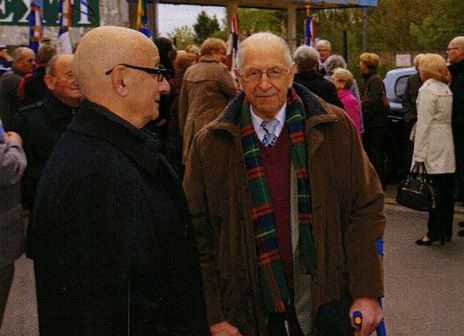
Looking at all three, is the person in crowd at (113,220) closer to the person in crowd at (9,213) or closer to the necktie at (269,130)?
the necktie at (269,130)

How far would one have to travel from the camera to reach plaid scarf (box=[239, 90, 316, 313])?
3088 mm

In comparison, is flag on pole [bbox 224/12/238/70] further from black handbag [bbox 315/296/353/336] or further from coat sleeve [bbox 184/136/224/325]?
black handbag [bbox 315/296/353/336]

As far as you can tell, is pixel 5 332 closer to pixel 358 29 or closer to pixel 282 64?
pixel 282 64

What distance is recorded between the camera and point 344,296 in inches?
126

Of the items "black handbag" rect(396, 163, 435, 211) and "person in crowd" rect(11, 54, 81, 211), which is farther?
"black handbag" rect(396, 163, 435, 211)

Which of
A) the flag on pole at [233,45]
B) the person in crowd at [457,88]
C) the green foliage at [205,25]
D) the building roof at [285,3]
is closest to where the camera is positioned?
the person in crowd at [457,88]

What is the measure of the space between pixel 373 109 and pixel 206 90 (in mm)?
4244

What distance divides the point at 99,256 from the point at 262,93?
129 centimetres

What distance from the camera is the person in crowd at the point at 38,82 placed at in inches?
284

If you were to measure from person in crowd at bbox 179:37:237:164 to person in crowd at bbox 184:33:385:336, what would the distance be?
453 cm

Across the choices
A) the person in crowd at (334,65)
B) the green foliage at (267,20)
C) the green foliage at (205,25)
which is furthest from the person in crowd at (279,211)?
the green foliage at (205,25)

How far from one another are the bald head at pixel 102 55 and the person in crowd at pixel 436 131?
19.6ft

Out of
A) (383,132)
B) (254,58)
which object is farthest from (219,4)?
(254,58)

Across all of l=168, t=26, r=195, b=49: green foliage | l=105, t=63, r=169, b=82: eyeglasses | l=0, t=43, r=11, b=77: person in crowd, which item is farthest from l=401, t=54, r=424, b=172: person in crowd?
l=168, t=26, r=195, b=49: green foliage
